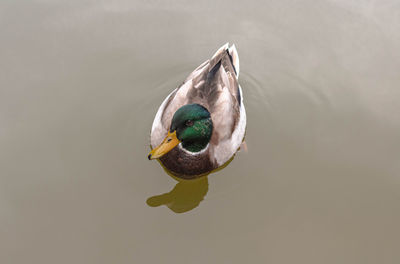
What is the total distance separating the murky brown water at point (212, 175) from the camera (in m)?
4.09

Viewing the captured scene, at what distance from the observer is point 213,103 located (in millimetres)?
4562

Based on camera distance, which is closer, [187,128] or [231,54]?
[187,128]

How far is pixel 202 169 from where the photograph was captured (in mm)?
4555

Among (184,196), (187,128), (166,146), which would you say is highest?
(187,128)

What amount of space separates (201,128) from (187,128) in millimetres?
144

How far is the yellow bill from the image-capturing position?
4078 millimetres

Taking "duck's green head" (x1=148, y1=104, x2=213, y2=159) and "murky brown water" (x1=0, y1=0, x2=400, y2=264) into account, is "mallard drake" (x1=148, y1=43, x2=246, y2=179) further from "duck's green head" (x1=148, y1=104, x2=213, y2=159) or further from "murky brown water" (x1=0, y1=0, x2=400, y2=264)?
"murky brown water" (x1=0, y1=0, x2=400, y2=264)

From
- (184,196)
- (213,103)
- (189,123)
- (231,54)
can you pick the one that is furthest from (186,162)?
(231,54)

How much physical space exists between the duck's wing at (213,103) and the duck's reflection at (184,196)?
35 centimetres

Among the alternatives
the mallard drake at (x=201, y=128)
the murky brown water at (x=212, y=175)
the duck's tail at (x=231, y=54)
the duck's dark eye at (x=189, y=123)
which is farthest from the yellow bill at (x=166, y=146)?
the duck's tail at (x=231, y=54)

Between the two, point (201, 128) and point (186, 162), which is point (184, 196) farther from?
point (201, 128)
